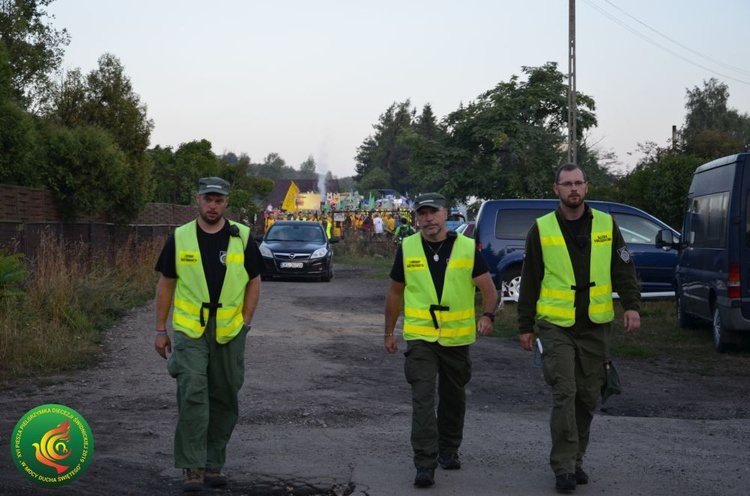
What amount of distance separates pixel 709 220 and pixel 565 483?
27.5 feet

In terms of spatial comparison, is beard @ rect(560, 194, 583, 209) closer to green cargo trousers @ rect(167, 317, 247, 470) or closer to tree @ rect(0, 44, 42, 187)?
green cargo trousers @ rect(167, 317, 247, 470)

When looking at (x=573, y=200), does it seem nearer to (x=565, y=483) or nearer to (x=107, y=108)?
(x=565, y=483)

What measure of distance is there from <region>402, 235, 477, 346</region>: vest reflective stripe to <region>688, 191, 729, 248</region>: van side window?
6.89 meters

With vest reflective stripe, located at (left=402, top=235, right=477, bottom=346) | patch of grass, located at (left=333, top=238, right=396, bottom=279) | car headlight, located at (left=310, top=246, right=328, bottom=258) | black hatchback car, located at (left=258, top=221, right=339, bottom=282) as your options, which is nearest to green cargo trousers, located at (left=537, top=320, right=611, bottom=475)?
vest reflective stripe, located at (left=402, top=235, right=477, bottom=346)

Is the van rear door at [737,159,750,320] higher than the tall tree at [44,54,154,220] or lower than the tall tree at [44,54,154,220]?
lower

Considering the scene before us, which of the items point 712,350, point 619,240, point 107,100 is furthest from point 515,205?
point 619,240

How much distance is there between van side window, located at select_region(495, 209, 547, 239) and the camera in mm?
19359

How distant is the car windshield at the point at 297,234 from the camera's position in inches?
1151

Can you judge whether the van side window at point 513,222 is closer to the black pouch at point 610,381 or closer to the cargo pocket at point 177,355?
the black pouch at point 610,381

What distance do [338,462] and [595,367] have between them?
1.83m

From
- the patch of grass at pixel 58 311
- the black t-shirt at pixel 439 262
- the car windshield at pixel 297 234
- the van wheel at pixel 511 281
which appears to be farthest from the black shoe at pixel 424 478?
the car windshield at pixel 297 234

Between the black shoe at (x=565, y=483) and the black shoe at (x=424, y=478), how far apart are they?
30.1 inches

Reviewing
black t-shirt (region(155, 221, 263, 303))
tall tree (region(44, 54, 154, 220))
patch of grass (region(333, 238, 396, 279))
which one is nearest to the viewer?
black t-shirt (region(155, 221, 263, 303))

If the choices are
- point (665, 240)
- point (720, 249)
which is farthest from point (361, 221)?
point (720, 249)
